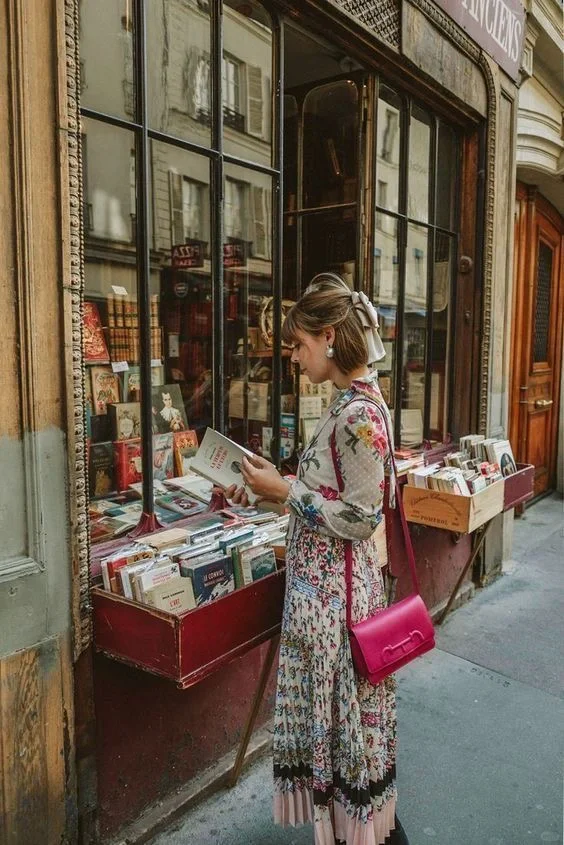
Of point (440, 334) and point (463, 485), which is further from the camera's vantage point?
point (440, 334)

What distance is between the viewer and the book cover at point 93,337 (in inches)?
103

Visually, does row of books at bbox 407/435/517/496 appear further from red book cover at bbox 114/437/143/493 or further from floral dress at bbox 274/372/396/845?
red book cover at bbox 114/437/143/493

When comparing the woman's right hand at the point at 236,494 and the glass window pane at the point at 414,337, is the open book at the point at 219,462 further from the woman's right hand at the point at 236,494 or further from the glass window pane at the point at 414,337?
the glass window pane at the point at 414,337

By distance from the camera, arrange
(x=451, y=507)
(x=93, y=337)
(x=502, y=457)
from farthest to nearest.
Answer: (x=502, y=457) → (x=451, y=507) → (x=93, y=337)

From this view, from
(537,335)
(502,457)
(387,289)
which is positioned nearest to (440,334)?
(387,289)

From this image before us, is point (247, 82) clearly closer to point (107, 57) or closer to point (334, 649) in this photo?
point (107, 57)

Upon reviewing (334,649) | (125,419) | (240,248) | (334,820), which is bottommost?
(334,820)

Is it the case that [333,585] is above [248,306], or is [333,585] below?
below

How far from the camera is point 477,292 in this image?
15.5 feet

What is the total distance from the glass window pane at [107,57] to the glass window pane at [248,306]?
61 cm

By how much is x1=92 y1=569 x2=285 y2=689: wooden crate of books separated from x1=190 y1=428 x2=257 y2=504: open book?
1.22 ft

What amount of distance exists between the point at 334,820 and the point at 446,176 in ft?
13.1

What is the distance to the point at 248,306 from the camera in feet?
10.8

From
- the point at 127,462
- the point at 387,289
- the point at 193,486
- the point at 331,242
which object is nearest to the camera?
the point at 127,462
